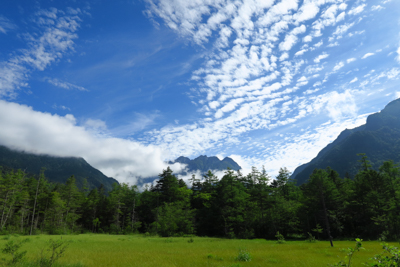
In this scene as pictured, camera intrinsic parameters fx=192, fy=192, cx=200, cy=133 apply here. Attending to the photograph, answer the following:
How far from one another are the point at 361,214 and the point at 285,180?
71.4 ft

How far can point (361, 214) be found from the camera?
46594mm

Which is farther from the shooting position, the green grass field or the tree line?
the tree line

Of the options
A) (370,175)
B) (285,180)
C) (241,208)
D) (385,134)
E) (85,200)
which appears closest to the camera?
(370,175)

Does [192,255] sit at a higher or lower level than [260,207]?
lower

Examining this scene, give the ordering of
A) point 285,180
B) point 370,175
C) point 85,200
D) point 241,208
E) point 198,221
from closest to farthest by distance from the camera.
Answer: point 370,175 < point 241,208 < point 198,221 < point 285,180 < point 85,200

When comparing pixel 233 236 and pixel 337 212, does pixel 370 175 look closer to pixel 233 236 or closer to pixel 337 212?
pixel 337 212

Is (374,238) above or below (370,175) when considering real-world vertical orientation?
below

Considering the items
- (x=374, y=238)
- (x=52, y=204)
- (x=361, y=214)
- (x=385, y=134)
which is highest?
(x=385, y=134)

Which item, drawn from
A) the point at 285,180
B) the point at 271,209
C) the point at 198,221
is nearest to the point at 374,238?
the point at 271,209

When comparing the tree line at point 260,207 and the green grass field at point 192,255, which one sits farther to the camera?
the tree line at point 260,207

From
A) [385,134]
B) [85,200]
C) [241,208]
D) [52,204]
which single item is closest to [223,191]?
[241,208]

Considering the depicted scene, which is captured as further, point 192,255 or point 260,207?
point 260,207

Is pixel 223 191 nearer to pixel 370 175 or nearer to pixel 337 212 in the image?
pixel 337 212

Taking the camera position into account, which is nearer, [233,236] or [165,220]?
[233,236]
